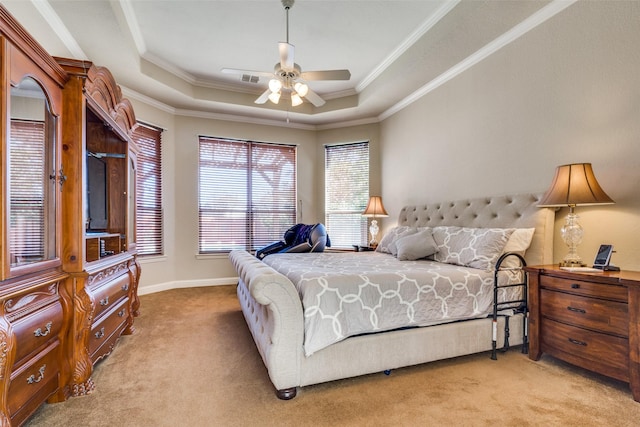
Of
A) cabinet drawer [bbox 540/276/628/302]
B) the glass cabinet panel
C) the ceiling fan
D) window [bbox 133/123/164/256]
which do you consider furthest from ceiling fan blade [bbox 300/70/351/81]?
window [bbox 133/123/164/256]

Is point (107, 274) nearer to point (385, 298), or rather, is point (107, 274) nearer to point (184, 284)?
point (385, 298)

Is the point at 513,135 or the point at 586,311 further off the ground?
the point at 513,135

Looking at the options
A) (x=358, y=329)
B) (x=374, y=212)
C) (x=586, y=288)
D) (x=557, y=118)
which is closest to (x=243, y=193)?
(x=374, y=212)

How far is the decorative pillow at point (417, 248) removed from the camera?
3.05 m

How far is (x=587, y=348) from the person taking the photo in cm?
202

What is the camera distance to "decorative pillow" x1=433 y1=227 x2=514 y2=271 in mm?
2586

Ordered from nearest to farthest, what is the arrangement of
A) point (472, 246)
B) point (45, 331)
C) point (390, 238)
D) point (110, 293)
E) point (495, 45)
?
point (45, 331) < point (110, 293) < point (472, 246) < point (495, 45) < point (390, 238)

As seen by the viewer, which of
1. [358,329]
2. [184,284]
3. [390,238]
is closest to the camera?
[358,329]

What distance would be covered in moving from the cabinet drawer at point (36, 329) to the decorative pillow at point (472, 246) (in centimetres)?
292

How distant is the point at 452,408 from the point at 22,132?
8.72ft

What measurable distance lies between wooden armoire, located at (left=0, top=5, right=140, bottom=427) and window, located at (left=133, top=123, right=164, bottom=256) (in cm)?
200

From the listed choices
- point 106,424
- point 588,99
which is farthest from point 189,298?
point 588,99

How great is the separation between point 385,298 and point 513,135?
2.14 meters

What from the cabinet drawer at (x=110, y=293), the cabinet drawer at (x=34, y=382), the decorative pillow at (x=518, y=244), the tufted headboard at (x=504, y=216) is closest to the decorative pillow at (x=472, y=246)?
the decorative pillow at (x=518, y=244)
